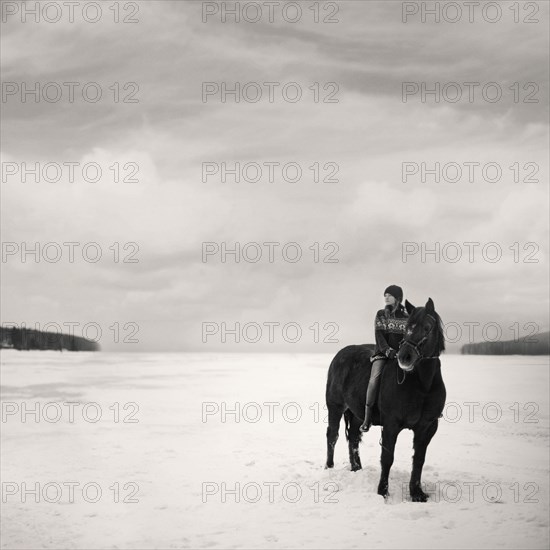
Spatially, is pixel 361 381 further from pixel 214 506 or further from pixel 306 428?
pixel 306 428

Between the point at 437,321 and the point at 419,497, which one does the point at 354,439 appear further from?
the point at 437,321

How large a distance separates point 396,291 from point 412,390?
154 centimetres

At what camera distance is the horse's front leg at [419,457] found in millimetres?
9625

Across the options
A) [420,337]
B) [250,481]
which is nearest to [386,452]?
[420,337]

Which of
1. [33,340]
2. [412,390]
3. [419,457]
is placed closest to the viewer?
[412,390]

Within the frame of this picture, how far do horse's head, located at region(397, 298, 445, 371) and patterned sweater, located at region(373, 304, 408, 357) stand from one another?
0.67 metres

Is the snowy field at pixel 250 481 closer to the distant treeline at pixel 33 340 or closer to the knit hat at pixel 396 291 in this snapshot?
the knit hat at pixel 396 291

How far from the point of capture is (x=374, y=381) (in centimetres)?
1004

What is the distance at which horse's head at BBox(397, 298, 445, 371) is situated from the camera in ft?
29.0

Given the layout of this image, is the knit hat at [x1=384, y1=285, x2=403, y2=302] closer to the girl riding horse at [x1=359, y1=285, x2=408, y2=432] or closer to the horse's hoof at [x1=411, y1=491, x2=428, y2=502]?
the girl riding horse at [x1=359, y1=285, x2=408, y2=432]

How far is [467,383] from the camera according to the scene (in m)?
30.5

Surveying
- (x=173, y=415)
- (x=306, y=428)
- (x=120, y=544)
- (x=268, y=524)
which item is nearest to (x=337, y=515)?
(x=268, y=524)

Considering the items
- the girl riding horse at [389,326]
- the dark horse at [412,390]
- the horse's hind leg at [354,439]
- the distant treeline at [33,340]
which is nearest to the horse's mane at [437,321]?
the dark horse at [412,390]

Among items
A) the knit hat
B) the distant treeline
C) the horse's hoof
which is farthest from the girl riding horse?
the distant treeline
